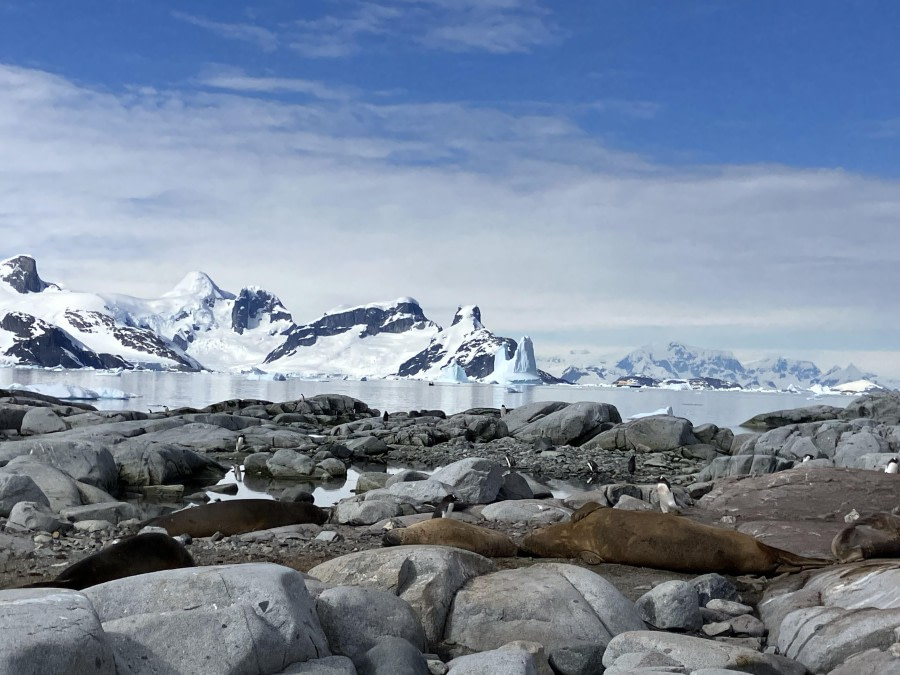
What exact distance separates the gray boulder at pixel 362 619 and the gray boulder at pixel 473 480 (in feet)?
22.9

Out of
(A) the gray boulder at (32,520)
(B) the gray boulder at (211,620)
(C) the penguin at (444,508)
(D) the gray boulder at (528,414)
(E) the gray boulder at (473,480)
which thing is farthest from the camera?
(D) the gray boulder at (528,414)

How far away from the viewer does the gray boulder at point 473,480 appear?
12969 mm

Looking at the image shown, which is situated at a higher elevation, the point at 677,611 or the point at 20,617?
the point at 20,617

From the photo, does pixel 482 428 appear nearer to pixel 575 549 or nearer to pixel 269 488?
pixel 269 488

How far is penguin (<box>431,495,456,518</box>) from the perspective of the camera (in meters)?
10.3

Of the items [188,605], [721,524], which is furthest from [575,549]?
[188,605]

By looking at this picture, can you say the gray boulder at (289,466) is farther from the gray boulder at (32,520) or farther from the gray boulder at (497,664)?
the gray boulder at (497,664)

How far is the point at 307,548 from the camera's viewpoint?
8.80m

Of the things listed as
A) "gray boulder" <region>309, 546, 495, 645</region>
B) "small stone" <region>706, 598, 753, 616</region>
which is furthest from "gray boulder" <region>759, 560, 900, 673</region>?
"gray boulder" <region>309, 546, 495, 645</region>

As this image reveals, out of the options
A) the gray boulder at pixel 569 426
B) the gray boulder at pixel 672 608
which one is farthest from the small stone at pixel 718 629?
the gray boulder at pixel 569 426

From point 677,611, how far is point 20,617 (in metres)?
4.57

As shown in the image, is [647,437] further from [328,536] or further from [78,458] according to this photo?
[328,536]

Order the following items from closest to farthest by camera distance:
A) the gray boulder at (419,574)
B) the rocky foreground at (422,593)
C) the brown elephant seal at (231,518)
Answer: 1. the rocky foreground at (422,593)
2. the gray boulder at (419,574)
3. the brown elephant seal at (231,518)

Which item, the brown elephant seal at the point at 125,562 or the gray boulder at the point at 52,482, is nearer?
the brown elephant seal at the point at 125,562
